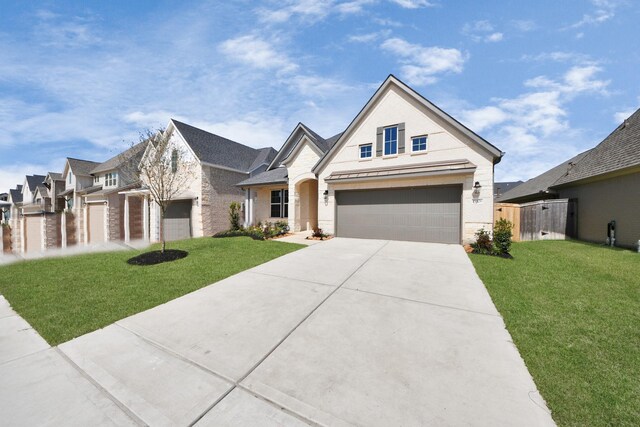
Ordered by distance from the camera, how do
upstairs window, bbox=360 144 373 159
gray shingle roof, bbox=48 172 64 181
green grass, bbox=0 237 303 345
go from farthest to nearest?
gray shingle roof, bbox=48 172 64 181 < upstairs window, bbox=360 144 373 159 < green grass, bbox=0 237 303 345

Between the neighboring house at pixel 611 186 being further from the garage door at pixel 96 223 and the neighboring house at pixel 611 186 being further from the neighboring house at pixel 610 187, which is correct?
the garage door at pixel 96 223

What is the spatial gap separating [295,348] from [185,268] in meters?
5.67

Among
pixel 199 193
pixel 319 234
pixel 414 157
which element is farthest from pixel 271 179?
pixel 414 157

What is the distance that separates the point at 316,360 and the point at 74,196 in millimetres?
35355

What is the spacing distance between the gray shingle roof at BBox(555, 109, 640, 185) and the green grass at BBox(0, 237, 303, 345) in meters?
15.8

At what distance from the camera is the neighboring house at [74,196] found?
20984 millimetres

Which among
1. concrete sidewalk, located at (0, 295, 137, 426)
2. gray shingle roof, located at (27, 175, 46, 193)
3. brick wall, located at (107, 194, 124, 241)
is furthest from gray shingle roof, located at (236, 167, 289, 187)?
gray shingle roof, located at (27, 175, 46, 193)

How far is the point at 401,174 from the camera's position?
36.1ft

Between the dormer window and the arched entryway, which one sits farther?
the dormer window

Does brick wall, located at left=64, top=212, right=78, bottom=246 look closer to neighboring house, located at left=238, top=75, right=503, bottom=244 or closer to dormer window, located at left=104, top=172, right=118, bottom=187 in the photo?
dormer window, located at left=104, top=172, right=118, bottom=187

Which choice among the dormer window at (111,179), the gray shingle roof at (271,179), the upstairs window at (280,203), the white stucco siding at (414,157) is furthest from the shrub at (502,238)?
the dormer window at (111,179)

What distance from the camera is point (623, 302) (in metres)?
4.77

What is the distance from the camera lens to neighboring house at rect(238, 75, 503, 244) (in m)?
10.3

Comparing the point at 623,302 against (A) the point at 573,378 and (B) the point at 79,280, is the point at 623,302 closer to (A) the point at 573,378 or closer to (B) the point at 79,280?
(A) the point at 573,378
